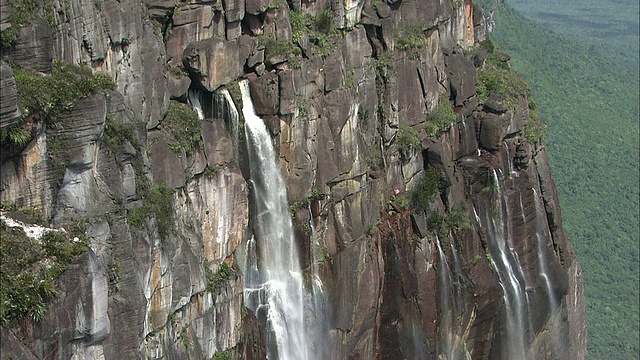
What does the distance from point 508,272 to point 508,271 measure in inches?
2.0

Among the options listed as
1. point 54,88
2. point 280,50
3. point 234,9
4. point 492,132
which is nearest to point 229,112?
point 280,50

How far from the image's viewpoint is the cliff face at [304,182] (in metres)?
26.6

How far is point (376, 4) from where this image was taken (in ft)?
146

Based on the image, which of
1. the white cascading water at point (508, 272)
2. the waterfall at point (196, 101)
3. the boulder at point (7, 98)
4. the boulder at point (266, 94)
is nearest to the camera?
the boulder at point (7, 98)

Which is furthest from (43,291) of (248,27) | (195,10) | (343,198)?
(343,198)

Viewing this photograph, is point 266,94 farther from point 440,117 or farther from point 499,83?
point 499,83

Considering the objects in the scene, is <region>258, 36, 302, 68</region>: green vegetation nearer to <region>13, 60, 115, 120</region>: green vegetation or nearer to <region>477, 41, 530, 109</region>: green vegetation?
<region>13, 60, 115, 120</region>: green vegetation

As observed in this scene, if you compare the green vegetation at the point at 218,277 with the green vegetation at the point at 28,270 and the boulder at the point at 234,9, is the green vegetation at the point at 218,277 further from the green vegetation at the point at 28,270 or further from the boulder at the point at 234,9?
the green vegetation at the point at 28,270

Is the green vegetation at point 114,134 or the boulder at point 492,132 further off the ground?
the boulder at point 492,132

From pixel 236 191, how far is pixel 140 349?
7.63 metres

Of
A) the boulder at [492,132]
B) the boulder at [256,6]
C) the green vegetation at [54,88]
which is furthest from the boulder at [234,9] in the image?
the boulder at [492,132]

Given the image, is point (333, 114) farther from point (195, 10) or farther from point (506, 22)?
point (506, 22)

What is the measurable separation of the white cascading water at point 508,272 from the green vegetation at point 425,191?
4146 mm

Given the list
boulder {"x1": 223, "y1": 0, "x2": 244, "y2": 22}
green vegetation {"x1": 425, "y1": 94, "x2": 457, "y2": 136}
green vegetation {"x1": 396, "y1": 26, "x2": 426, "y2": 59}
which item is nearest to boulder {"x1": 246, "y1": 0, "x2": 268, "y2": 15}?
boulder {"x1": 223, "y1": 0, "x2": 244, "y2": 22}
